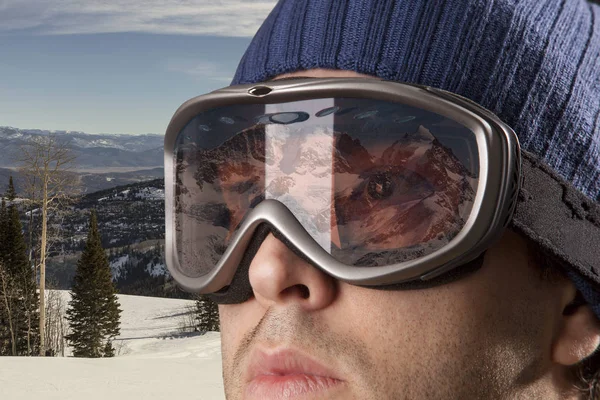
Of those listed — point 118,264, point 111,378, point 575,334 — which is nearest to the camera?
point 575,334

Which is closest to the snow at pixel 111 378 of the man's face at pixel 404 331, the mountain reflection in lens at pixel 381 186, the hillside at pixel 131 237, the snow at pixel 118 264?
the man's face at pixel 404 331

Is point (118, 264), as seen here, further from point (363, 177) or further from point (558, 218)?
point (558, 218)

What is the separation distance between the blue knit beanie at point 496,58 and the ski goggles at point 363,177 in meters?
0.12

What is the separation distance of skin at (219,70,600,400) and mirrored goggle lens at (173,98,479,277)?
120 mm

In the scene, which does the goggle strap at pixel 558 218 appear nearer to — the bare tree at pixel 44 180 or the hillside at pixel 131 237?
the bare tree at pixel 44 180

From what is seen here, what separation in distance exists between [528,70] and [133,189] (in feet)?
294

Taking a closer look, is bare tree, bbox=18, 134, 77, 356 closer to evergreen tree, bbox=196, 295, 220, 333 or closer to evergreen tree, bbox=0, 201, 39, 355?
evergreen tree, bbox=0, 201, 39, 355

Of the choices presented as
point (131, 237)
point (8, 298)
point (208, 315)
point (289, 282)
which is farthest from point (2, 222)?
point (131, 237)

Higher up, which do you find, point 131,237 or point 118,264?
point 131,237

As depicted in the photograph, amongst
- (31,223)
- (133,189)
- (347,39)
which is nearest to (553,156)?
(347,39)

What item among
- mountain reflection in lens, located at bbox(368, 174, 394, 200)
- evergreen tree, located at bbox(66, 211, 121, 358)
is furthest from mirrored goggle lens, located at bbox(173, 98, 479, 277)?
evergreen tree, located at bbox(66, 211, 121, 358)

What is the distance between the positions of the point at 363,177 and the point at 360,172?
0.05 feet

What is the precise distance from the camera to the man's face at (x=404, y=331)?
1770 millimetres

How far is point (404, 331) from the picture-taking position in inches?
69.6
